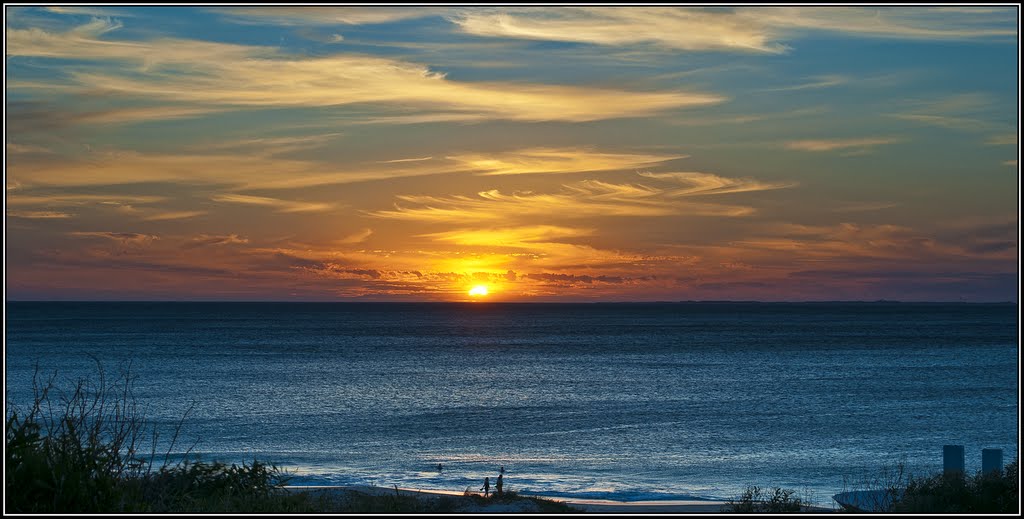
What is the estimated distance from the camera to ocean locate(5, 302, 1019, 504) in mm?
32812

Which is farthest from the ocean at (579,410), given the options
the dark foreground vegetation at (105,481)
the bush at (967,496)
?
the dark foreground vegetation at (105,481)

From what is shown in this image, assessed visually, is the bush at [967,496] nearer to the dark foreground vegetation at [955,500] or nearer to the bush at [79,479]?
the dark foreground vegetation at [955,500]

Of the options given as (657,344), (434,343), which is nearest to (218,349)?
(434,343)

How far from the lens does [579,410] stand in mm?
51094

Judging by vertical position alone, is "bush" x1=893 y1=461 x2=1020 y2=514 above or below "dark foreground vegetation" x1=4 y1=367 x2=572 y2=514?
above

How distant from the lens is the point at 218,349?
104500mm

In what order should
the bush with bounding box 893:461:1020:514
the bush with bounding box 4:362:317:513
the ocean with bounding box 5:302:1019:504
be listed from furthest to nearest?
1. the ocean with bounding box 5:302:1019:504
2. the bush with bounding box 893:461:1020:514
3. the bush with bounding box 4:362:317:513

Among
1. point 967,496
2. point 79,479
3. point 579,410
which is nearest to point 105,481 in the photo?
point 79,479

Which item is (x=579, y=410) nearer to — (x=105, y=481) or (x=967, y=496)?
(x=967, y=496)

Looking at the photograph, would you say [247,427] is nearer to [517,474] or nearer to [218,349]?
[517,474]

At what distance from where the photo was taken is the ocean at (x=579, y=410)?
32.8m

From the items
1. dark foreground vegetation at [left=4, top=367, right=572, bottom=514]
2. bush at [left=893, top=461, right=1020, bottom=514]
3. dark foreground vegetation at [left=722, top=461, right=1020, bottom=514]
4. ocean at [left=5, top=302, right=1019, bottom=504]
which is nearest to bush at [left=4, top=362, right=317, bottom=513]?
dark foreground vegetation at [left=4, top=367, right=572, bottom=514]

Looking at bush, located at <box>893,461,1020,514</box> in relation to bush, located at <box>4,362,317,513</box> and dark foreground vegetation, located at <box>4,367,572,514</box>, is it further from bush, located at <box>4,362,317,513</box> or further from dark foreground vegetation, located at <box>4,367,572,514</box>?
bush, located at <box>4,362,317,513</box>

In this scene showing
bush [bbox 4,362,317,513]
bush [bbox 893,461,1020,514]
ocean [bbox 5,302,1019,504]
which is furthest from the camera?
ocean [bbox 5,302,1019,504]
